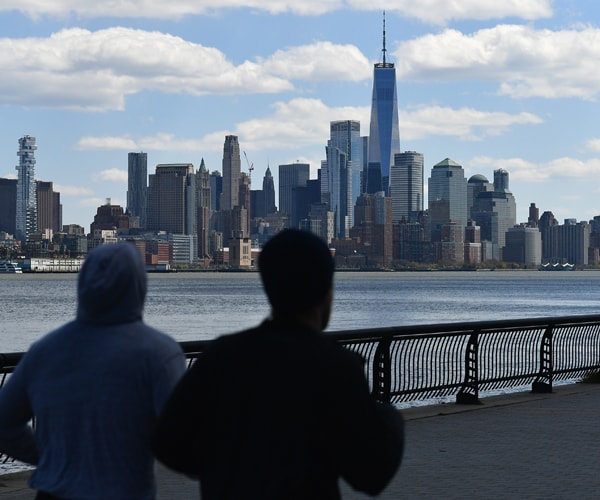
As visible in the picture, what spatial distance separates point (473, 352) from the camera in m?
16.5

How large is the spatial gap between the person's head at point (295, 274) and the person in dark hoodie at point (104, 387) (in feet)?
1.51

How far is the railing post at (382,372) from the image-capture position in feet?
47.6

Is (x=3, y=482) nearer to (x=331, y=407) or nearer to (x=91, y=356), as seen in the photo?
(x=91, y=356)

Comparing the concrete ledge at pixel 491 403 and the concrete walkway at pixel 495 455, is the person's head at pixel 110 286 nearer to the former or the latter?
Result: the concrete walkway at pixel 495 455

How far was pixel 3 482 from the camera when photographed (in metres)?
10.0

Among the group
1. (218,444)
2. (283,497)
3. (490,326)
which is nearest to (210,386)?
(218,444)

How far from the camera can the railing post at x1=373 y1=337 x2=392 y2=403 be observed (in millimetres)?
14523

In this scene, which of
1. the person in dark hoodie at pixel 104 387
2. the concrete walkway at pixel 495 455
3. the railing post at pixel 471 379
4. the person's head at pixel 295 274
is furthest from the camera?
the railing post at pixel 471 379

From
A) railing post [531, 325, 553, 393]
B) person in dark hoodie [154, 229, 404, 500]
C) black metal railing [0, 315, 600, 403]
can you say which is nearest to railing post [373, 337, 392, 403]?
black metal railing [0, 315, 600, 403]

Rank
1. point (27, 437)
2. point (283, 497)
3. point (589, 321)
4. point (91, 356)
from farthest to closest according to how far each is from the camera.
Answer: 1. point (589, 321)
2. point (27, 437)
3. point (91, 356)
4. point (283, 497)

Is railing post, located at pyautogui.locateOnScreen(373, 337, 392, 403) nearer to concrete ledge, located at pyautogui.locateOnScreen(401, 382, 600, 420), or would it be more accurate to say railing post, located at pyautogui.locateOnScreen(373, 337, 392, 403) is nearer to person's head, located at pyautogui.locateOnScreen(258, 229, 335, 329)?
concrete ledge, located at pyautogui.locateOnScreen(401, 382, 600, 420)

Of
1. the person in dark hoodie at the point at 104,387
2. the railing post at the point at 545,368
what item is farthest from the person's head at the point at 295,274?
the railing post at the point at 545,368

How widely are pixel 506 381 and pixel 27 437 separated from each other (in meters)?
14.2

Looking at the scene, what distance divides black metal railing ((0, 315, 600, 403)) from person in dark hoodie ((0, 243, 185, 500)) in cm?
814
